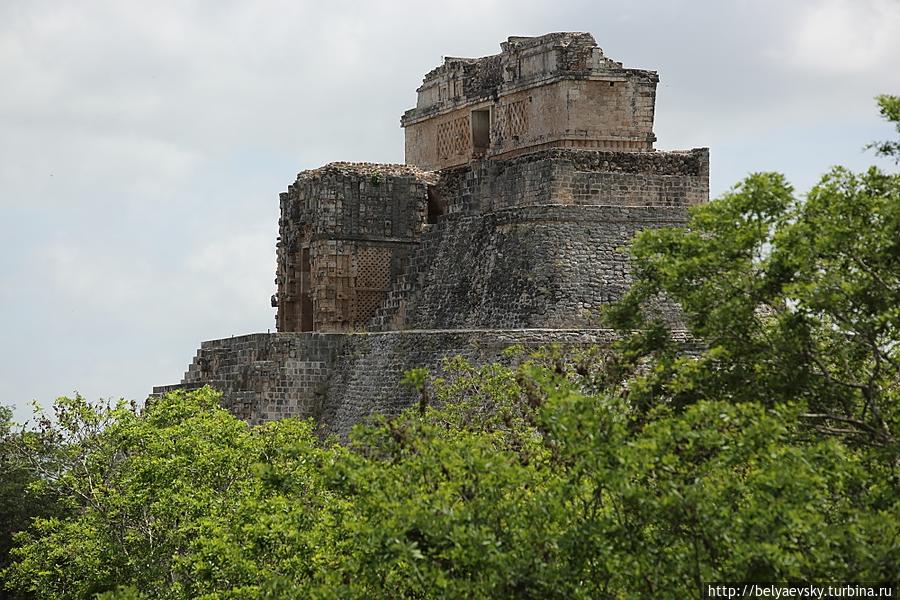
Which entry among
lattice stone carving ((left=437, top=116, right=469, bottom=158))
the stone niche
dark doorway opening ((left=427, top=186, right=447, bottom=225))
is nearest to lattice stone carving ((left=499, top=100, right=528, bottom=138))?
the stone niche

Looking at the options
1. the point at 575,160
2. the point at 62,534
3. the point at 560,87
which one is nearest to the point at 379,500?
the point at 62,534

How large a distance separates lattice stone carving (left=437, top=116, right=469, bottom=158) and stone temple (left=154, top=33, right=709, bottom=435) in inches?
1.6

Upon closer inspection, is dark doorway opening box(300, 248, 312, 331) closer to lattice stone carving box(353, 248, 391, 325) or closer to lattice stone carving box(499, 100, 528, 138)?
lattice stone carving box(353, 248, 391, 325)

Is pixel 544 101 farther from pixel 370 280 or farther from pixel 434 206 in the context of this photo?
pixel 370 280

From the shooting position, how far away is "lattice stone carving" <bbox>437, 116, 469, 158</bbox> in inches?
1246

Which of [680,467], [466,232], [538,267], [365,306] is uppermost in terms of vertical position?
[466,232]

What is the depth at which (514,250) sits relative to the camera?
26.9 m

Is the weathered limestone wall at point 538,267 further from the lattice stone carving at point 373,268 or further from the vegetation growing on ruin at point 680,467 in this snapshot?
the vegetation growing on ruin at point 680,467

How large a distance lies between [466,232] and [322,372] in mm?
3487

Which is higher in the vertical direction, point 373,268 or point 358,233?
point 358,233

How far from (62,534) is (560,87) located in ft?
39.6

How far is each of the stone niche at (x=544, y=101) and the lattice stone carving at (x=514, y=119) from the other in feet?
0.06

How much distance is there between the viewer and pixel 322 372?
27.8m

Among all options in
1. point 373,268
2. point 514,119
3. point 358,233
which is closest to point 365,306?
point 373,268
